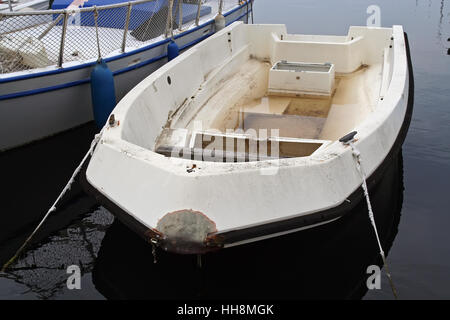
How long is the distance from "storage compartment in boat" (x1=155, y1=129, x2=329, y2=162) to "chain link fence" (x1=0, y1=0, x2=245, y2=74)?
2.29 meters

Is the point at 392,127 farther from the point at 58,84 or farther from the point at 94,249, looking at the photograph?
the point at 58,84

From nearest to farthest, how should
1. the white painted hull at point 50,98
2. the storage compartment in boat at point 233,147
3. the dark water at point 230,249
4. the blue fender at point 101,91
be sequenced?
the dark water at point 230,249 → the storage compartment in boat at point 233,147 → the white painted hull at point 50,98 → the blue fender at point 101,91

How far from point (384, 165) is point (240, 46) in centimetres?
413

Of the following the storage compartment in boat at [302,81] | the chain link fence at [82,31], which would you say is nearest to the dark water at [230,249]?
the chain link fence at [82,31]

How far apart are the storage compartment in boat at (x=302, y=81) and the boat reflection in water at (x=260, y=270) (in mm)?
2571

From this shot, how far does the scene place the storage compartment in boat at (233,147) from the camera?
152 inches

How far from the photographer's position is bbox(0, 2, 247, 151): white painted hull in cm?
543

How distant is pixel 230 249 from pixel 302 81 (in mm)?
3533

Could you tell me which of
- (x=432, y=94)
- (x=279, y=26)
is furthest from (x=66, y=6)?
(x=432, y=94)

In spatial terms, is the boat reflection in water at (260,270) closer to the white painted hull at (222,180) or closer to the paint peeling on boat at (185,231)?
the white painted hull at (222,180)

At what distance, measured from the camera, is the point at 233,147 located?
4.21 metres

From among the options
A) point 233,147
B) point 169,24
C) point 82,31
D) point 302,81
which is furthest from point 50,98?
point 302,81

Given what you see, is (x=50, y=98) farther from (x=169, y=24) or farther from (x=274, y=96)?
(x=274, y=96)
